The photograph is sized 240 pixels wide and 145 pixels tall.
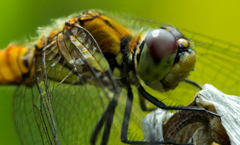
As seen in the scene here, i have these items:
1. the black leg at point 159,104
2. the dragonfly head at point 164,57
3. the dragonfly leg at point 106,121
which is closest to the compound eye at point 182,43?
the dragonfly head at point 164,57

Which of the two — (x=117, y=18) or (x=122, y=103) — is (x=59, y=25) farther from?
(x=122, y=103)

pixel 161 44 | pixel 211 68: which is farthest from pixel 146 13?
pixel 161 44

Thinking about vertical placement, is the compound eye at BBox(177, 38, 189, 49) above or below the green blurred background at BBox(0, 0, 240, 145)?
above

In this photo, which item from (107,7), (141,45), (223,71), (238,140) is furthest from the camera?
(107,7)

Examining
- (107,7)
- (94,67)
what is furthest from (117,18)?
(107,7)

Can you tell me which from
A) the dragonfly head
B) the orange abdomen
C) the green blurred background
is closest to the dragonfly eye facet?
the dragonfly head

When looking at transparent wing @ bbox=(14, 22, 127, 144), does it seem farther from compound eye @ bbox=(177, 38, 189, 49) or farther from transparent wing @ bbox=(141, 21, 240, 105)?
transparent wing @ bbox=(141, 21, 240, 105)

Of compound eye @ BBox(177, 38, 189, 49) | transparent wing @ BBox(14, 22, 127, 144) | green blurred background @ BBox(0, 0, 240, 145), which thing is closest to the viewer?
transparent wing @ BBox(14, 22, 127, 144)
